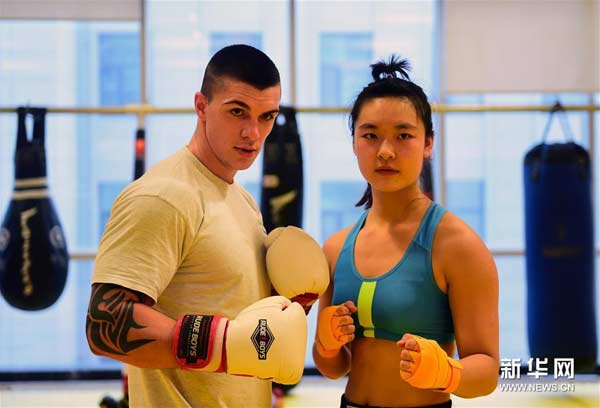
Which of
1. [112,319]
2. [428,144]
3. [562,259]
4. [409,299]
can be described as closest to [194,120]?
[562,259]

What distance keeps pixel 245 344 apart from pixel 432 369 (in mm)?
491

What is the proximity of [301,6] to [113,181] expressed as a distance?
2014mm

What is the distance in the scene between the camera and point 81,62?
5.70 metres

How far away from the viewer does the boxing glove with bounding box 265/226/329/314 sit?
1.98 metres

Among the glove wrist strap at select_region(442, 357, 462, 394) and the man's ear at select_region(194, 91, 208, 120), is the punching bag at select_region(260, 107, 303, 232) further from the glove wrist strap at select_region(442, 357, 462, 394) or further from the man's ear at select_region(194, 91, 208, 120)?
the glove wrist strap at select_region(442, 357, 462, 394)

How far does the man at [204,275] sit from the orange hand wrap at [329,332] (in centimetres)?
19

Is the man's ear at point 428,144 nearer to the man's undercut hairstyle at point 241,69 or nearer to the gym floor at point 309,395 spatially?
the man's undercut hairstyle at point 241,69

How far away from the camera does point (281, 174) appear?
4.52 m

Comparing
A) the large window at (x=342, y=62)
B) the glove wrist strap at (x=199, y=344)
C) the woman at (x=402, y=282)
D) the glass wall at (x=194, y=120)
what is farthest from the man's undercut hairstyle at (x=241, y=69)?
the large window at (x=342, y=62)

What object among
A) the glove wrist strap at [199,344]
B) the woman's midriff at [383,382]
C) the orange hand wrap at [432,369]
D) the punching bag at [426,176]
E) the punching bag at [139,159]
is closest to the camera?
the glove wrist strap at [199,344]

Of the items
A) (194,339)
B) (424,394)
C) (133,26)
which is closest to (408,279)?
(424,394)

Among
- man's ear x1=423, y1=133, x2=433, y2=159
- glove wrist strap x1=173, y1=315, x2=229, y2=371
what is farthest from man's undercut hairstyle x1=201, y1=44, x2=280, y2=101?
glove wrist strap x1=173, y1=315, x2=229, y2=371

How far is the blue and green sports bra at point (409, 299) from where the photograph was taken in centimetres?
201

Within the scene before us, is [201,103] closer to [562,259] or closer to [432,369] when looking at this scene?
[432,369]
